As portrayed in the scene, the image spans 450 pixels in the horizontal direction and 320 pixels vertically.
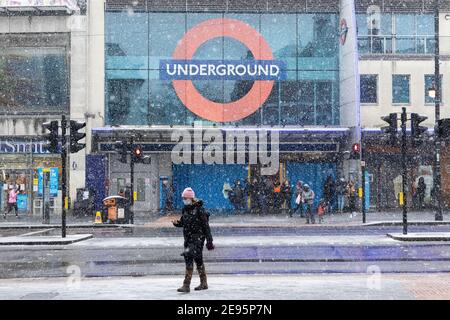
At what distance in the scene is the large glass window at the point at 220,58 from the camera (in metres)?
37.7

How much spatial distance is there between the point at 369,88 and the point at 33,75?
17.7 metres

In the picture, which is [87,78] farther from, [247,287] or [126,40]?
[247,287]

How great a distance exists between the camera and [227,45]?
3822 centimetres

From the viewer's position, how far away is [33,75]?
3741 cm

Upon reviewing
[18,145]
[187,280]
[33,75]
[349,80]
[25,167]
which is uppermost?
[33,75]

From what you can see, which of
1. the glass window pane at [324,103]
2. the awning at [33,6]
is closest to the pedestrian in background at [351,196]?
the glass window pane at [324,103]

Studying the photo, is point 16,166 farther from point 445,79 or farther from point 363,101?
point 445,79

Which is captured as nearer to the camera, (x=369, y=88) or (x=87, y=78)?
(x=87, y=78)

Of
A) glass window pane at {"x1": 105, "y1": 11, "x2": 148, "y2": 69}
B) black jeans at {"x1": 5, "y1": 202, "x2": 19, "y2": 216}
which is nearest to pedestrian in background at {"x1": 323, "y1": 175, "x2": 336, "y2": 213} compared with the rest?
glass window pane at {"x1": 105, "y1": 11, "x2": 148, "y2": 69}

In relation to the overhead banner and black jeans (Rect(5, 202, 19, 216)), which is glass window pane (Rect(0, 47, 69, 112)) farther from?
black jeans (Rect(5, 202, 19, 216))

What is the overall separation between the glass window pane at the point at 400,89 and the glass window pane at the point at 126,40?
13162 mm

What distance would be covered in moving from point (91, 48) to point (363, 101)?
14.6m

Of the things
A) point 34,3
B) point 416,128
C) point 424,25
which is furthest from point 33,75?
point 416,128
